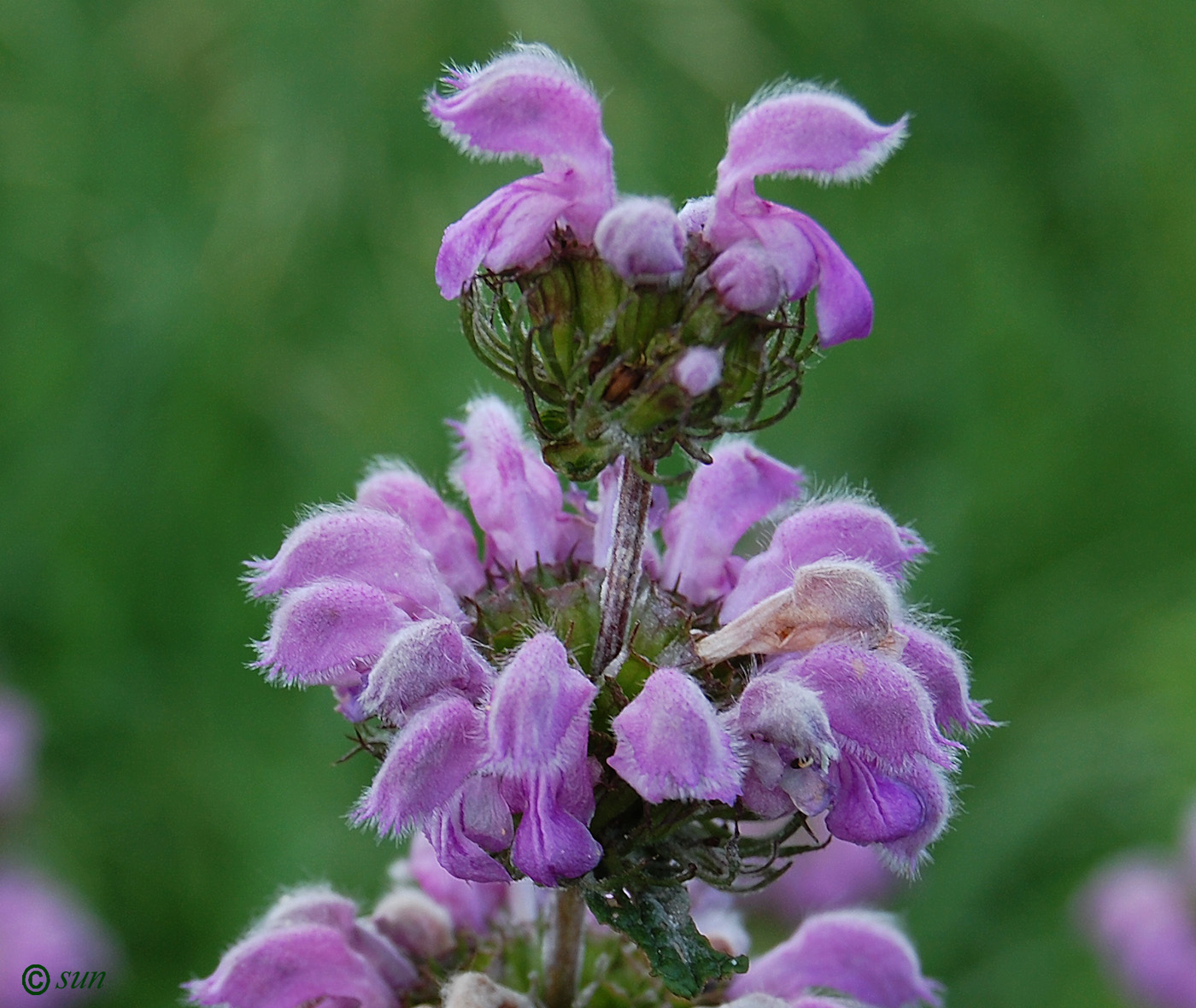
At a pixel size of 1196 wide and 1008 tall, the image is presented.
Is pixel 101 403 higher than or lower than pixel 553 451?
lower

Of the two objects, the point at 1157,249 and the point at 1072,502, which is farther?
the point at 1157,249

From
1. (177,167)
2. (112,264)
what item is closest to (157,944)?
(112,264)

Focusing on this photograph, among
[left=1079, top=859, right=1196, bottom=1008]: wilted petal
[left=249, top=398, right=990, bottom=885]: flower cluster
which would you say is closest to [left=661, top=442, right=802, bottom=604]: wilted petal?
[left=249, top=398, right=990, bottom=885]: flower cluster

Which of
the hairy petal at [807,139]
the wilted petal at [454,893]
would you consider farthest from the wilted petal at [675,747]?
the wilted petal at [454,893]

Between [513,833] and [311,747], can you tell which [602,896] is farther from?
[311,747]

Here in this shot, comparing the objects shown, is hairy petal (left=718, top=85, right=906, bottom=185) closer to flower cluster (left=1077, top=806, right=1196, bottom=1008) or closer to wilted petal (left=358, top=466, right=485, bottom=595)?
wilted petal (left=358, top=466, right=485, bottom=595)

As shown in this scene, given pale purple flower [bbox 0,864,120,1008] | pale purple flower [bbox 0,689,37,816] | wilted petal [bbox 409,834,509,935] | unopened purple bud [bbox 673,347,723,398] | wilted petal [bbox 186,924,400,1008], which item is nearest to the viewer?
unopened purple bud [bbox 673,347,723,398]

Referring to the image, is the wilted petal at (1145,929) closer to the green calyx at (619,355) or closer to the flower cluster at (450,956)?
the flower cluster at (450,956)
